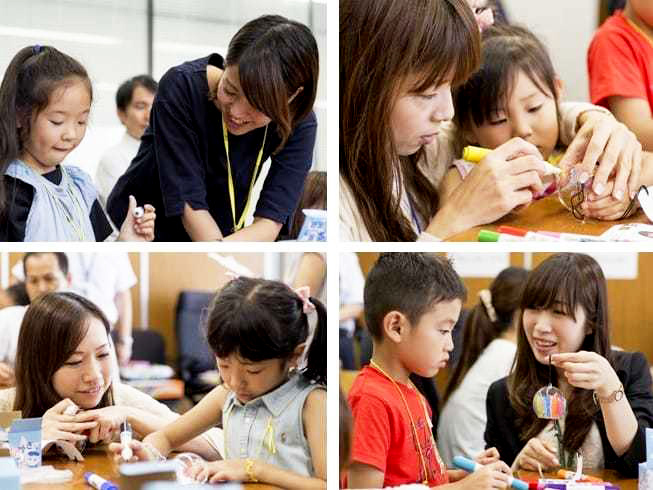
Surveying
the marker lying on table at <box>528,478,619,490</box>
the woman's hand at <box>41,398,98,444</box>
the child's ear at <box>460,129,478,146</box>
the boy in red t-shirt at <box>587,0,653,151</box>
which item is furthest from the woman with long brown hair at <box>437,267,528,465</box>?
the woman's hand at <box>41,398,98,444</box>

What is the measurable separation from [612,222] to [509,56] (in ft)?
1.11

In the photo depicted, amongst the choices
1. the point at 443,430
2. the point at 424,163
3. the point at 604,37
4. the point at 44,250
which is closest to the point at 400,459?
the point at 443,430

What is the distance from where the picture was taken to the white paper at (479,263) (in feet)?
5.17

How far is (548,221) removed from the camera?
5.16 ft

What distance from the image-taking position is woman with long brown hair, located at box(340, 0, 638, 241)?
1476 millimetres

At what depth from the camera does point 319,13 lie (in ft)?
5.03

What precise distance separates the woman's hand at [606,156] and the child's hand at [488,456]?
483mm

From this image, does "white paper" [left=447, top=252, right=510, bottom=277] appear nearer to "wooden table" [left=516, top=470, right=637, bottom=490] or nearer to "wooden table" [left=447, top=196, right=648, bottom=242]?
"wooden table" [left=447, top=196, right=648, bottom=242]

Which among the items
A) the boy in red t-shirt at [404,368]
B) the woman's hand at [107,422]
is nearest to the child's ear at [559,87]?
Result: the boy in red t-shirt at [404,368]

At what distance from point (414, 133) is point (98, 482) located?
0.79m

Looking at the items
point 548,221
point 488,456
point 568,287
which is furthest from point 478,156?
point 488,456

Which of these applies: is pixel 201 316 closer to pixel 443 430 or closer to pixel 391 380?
pixel 391 380

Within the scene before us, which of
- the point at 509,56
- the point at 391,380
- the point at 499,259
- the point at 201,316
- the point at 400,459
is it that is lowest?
the point at 400,459

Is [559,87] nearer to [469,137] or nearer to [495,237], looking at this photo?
[469,137]
